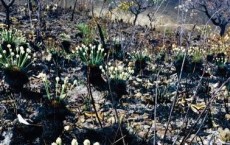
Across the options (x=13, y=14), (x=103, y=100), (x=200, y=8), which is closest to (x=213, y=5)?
(x=200, y=8)

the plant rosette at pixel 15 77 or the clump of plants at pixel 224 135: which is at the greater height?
the plant rosette at pixel 15 77

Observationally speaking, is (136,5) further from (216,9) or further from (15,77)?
(15,77)

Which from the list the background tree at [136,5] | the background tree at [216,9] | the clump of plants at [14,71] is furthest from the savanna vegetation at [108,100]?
the background tree at [216,9]

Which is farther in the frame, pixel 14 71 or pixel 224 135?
pixel 14 71

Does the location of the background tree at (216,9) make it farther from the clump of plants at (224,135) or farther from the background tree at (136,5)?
the clump of plants at (224,135)

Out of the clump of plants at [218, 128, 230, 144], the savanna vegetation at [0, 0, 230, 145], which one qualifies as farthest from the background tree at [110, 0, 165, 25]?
the clump of plants at [218, 128, 230, 144]

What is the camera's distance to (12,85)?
7.39m

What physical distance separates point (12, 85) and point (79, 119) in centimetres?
167

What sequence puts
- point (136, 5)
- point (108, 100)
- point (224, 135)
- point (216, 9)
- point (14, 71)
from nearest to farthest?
point (224, 135) < point (14, 71) < point (108, 100) < point (136, 5) < point (216, 9)

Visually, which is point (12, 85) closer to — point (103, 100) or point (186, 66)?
point (103, 100)

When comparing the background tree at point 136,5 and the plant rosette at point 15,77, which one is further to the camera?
the background tree at point 136,5

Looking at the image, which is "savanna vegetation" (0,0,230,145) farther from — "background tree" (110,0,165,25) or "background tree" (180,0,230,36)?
"background tree" (180,0,230,36)

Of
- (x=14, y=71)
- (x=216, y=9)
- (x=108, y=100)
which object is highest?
(x=216, y=9)

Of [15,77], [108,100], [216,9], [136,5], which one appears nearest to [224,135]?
[108,100]
